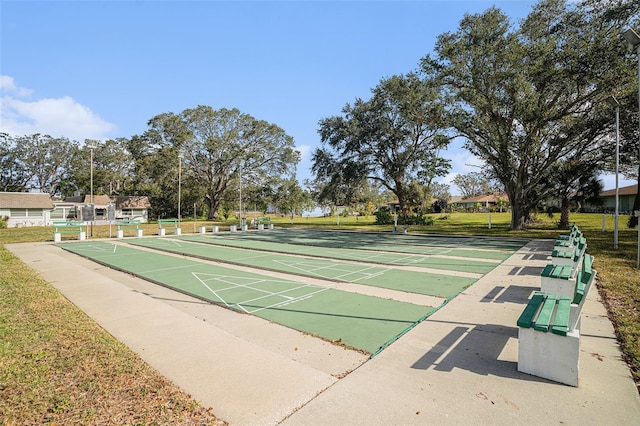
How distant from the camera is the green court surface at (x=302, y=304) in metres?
5.26

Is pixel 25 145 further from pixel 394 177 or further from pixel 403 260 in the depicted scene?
pixel 403 260

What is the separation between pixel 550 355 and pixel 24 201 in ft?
161

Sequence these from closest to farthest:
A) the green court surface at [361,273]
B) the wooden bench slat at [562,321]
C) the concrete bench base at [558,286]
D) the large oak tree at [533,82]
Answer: the wooden bench slat at [562,321], the concrete bench base at [558,286], the green court surface at [361,273], the large oak tree at [533,82]

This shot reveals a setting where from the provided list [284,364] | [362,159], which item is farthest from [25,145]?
[284,364]

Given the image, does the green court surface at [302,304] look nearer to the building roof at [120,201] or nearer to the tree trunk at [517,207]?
the tree trunk at [517,207]

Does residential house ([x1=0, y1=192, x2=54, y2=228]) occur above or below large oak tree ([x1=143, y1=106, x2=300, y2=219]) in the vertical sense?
below

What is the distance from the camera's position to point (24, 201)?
37.1 m

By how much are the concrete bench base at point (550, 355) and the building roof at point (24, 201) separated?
4732 centimetres

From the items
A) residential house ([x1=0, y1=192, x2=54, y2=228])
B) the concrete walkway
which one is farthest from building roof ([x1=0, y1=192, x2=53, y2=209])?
the concrete walkway

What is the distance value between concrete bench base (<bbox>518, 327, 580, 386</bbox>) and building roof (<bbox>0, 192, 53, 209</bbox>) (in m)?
47.3

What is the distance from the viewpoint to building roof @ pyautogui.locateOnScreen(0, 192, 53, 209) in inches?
1404

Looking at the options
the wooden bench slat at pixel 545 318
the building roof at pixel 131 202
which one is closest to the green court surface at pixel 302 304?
the wooden bench slat at pixel 545 318

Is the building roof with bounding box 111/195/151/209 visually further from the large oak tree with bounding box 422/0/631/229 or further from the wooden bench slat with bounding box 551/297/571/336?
the wooden bench slat with bounding box 551/297/571/336

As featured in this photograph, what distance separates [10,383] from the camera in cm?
345
